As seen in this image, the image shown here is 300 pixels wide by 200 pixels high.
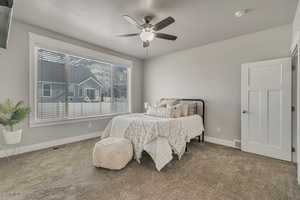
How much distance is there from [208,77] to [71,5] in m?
3.56

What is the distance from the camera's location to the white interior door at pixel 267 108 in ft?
8.79

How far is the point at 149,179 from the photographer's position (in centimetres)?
206

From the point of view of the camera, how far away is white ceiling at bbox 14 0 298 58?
229 cm

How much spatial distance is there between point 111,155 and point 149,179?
2.35ft

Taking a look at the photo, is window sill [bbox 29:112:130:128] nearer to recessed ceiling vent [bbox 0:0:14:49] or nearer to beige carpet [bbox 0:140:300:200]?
beige carpet [bbox 0:140:300:200]

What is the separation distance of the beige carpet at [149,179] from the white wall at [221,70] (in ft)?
3.48

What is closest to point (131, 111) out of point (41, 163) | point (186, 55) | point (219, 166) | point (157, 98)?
point (157, 98)


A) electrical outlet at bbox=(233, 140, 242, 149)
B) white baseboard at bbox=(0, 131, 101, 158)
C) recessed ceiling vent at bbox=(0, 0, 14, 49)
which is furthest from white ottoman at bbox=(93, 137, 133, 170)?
electrical outlet at bbox=(233, 140, 242, 149)

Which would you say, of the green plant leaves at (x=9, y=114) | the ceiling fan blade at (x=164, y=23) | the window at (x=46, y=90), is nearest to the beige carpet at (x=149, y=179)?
the green plant leaves at (x=9, y=114)

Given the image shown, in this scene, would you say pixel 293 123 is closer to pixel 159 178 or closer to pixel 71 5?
pixel 159 178

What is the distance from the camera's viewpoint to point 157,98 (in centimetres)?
523

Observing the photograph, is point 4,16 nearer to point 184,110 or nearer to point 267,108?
point 184,110

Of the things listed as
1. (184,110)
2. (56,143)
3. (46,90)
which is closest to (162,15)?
(184,110)

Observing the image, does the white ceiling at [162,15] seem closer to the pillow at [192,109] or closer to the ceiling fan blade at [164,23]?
the ceiling fan blade at [164,23]
